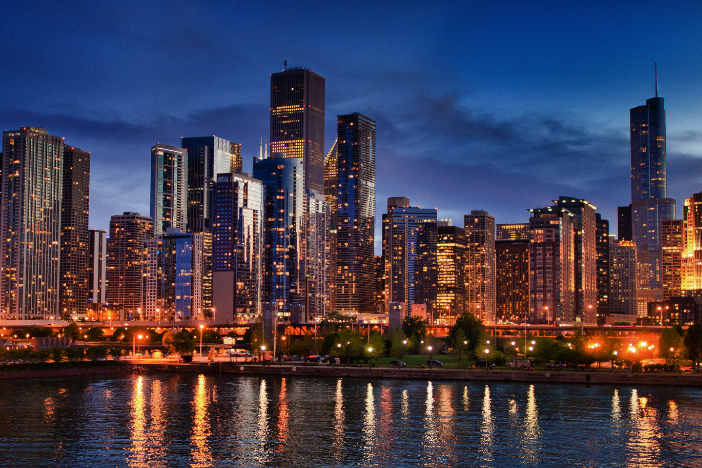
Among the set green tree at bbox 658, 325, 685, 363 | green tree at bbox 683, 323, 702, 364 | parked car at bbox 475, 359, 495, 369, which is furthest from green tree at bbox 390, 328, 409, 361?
green tree at bbox 683, 323, 702, 364

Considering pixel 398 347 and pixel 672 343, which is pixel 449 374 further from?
pixel 672 343

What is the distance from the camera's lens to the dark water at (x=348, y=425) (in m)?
61.2

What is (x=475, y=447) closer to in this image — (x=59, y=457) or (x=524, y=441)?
(x=524, y=441)

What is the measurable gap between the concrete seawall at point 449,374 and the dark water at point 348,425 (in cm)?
480

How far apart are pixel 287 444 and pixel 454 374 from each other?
62.0 metres

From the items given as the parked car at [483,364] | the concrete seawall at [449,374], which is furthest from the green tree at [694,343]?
the parked car at [483,364]

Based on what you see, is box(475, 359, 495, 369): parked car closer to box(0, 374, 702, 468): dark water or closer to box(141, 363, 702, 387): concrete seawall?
box(141, 363, 702, 387): concrete seawall

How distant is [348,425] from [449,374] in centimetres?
5051

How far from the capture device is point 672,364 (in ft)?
428

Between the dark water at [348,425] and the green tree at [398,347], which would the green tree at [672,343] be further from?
the green tree at [398,347]

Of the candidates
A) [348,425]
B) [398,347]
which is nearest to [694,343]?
[398,347]

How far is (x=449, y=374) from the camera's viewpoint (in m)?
124

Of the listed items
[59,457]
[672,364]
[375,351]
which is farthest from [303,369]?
[59,457]

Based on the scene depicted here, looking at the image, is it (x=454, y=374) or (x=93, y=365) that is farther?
(x=93, y=365)
